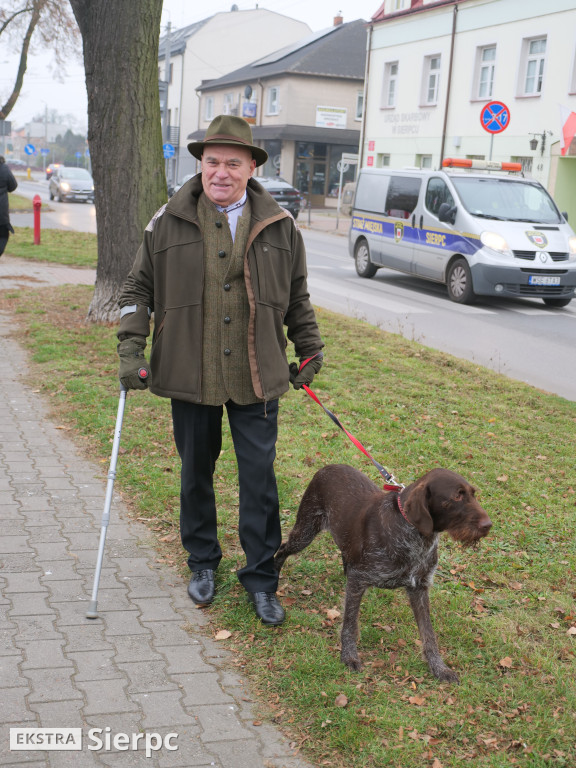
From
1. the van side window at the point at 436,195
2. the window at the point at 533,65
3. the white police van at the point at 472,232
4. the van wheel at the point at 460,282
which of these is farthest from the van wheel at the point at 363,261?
the window at the point at 533,65

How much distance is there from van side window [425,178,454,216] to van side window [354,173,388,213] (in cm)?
145

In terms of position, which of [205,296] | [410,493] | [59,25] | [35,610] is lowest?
[35,610]

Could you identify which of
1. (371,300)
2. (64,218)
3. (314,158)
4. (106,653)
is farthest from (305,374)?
(314,158)

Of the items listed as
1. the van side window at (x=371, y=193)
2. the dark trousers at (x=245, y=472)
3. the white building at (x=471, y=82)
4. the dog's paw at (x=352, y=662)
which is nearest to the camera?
the dog's paw at (x=352, y=662)

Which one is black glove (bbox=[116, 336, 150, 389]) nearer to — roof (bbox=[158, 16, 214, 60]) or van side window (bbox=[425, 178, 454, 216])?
van side window (bbox=[425, 178, 454, 216])

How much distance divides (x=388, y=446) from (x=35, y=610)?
323cm

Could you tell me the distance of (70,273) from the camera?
50.6ft

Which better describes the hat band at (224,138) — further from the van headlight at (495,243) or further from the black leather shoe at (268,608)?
the van headlight at (495,243)

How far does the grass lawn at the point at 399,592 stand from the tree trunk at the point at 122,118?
1.64m

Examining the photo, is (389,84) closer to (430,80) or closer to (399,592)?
(430,80)

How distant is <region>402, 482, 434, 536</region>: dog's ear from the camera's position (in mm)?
3225

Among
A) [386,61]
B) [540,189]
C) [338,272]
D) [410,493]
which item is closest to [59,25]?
[386,61]

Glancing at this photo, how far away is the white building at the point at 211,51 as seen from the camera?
61.5 meters

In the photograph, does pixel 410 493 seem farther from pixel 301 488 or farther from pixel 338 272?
pixel 338 272
